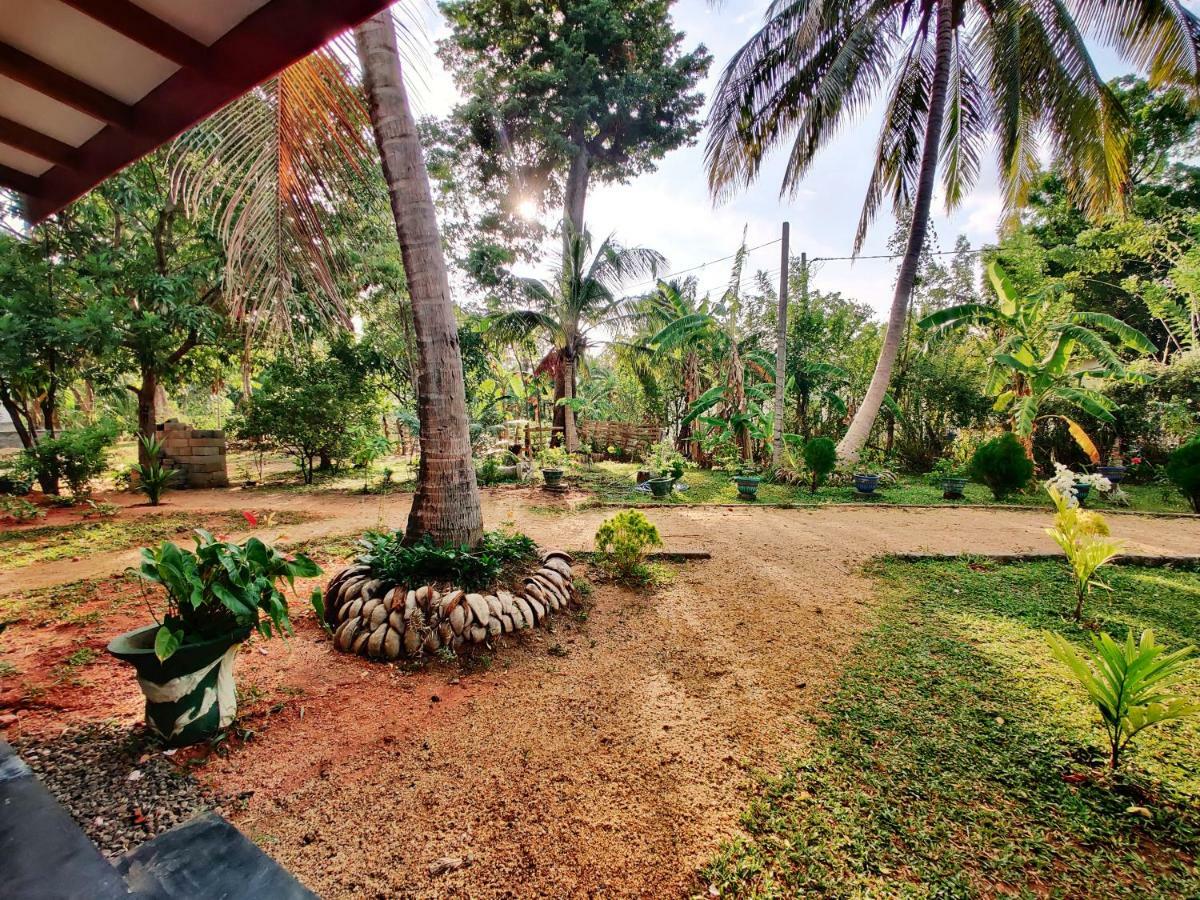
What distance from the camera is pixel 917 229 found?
9086 millimetres

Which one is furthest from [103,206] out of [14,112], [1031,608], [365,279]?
[1031,608]

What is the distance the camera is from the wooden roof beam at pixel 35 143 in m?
2.55

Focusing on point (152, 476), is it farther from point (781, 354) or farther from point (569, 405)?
point (781, 354)

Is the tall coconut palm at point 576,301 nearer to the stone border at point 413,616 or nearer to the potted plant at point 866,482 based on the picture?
the potted plant at point 866,482

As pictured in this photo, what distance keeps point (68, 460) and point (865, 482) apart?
570 inches

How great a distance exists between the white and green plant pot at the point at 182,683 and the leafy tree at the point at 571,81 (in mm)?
13841

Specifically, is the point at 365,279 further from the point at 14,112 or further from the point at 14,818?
the point at 14,818

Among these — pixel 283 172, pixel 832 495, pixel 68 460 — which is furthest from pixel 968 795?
pixel 68 460

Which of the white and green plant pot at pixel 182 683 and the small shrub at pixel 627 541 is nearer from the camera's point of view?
the white and green plant pot at pixel 182 683

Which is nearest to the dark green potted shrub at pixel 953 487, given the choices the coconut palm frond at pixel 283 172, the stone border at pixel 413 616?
the stone border at pixel 413 616

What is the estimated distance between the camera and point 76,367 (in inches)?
309

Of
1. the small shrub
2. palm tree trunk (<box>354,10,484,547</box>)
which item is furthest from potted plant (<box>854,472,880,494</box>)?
palm tree trunk (<box>354,10,484,547</box>)

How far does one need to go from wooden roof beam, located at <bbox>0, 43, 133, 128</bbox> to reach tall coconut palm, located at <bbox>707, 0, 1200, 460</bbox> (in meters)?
10.3

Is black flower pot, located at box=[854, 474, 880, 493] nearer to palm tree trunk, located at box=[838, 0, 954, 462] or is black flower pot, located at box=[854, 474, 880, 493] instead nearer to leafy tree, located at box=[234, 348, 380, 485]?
palm tree trunk, located at box=[838, 0, 954, 462]
